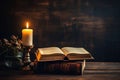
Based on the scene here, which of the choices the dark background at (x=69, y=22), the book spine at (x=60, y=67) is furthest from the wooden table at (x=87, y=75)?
the dark background at (x=69, y=22)

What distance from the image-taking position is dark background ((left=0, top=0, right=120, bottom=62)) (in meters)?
2.09

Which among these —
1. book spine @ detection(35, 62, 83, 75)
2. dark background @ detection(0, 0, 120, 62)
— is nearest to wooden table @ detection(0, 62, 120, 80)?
book spine @ detection(35, 62, 83, 75)

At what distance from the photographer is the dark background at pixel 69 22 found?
6.86ft

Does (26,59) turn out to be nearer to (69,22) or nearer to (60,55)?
(60,55)

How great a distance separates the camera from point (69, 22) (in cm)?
211

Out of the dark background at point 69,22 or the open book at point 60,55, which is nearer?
the open book at point 60,55

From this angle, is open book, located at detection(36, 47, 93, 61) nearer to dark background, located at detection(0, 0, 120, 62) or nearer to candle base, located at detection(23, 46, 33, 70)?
candle base, located at detection(23, 46, 33, 70)

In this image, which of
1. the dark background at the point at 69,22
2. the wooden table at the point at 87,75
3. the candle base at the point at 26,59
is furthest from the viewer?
the dark background at the point at 69,22

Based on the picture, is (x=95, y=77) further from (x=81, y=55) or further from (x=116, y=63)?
(x=116, y=63)

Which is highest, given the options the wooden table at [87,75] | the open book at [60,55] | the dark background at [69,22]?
the dark background at [69,22]

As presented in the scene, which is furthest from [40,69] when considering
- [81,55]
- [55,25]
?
[55,25]

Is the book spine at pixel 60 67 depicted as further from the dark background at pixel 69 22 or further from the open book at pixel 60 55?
the dark background at pixel 69 22

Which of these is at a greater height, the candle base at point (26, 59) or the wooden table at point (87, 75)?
the candle base at point (26, 59)

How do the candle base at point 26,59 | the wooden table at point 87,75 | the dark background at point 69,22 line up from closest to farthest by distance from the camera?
the wooden table at point 87,75, the candle base at point 26,59, the dark background at point 69,22
